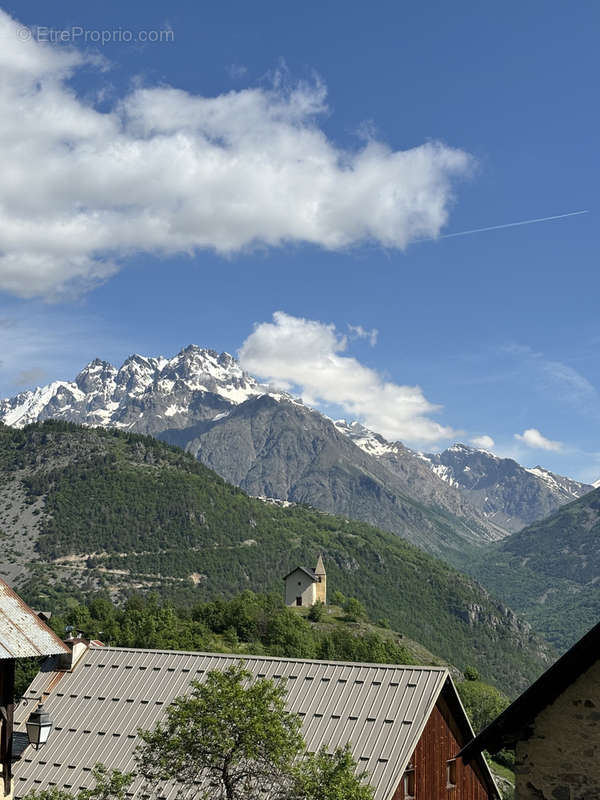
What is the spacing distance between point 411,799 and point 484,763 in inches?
268

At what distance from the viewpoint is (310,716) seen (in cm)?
2864

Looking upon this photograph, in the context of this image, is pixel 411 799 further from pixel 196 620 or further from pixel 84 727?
pixel 196 620

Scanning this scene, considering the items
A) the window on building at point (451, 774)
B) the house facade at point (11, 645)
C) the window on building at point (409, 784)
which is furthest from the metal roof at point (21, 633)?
the window on building at point (451, 774)

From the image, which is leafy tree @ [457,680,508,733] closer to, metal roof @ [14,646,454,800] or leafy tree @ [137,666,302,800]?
metal roof @ [14,646,454,800]

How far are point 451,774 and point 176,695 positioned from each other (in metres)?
10.9

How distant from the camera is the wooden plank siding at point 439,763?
28.3m

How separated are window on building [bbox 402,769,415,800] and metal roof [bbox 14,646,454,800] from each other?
1.46m

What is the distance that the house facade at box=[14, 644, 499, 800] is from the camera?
89.5 ft

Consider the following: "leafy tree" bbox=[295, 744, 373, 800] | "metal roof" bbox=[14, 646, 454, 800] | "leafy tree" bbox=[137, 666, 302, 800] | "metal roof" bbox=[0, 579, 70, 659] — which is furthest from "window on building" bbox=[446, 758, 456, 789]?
"metal roof" bbox=[0, 579, 70, 659]

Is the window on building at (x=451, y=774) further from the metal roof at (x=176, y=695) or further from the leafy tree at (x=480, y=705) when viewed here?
the leafy tree at (x=480, y=705)

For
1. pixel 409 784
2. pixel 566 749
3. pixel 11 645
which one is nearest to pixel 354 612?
pixel 409 784

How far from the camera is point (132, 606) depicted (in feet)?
486

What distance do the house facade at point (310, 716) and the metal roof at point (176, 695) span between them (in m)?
0.04

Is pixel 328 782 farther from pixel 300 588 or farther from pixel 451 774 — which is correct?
pixel 300 588
